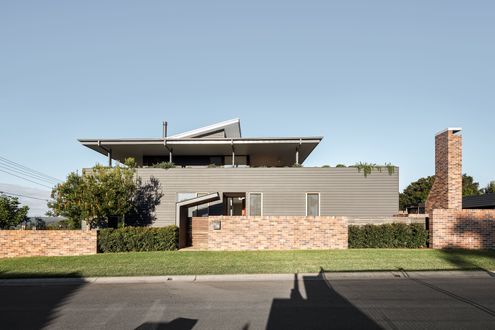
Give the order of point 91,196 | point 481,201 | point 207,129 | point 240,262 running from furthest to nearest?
point 481,201 → point 207,129 → point 91,196 → point 240,262

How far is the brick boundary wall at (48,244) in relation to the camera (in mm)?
17672

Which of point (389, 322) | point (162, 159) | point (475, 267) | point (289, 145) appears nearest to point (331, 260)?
point (475, 267)

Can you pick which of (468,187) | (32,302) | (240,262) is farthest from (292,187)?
(468,187)

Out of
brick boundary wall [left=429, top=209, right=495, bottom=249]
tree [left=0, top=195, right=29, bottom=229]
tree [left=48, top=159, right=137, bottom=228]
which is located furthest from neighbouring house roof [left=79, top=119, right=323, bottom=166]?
brick boundary wall [left=429, top=209, right=495, bottom=249]

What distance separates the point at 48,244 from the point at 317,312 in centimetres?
1418

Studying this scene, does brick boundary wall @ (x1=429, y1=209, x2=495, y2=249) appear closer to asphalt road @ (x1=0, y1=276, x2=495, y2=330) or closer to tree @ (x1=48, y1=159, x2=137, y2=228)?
asphalt road @ (x1=0, y1=276, x2=495, y2=330)

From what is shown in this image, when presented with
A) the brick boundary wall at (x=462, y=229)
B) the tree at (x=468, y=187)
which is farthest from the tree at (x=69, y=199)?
the tree at (x=468, y=187)

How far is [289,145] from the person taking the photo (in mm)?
24406

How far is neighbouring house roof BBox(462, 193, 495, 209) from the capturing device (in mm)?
39609

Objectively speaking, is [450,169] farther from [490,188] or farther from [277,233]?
[490,188]

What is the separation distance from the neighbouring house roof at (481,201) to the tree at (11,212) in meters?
41.1

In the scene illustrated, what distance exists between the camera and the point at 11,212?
83.7 feet

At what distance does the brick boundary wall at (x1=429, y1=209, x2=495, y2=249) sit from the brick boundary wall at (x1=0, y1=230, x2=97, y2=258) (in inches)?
607

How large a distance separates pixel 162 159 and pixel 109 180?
8.68 meters
